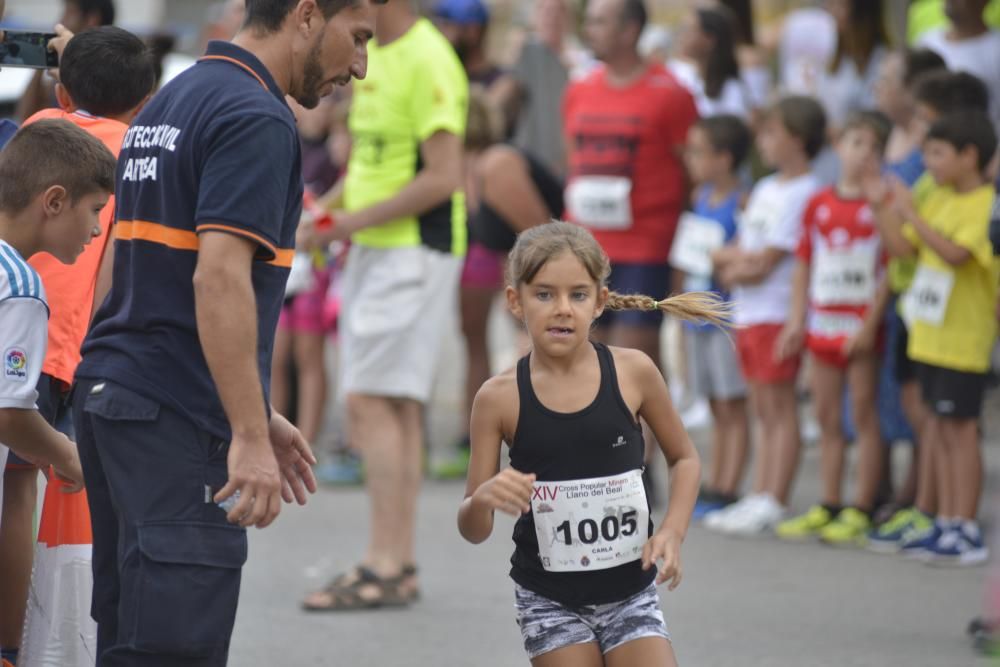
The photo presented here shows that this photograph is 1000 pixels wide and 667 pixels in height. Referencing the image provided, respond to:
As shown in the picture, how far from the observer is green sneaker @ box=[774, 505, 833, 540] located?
789cm

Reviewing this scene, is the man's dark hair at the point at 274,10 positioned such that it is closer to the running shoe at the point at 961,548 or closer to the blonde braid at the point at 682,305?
the blonde braid at the point at 682,305

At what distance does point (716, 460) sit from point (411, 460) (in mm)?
2382

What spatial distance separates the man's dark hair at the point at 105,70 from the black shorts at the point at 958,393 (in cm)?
391

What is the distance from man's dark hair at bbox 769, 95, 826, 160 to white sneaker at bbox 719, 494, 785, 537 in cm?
172

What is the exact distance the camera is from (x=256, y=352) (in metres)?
3.50

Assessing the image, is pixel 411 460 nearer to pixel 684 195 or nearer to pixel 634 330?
pixel 634 330

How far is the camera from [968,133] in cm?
706

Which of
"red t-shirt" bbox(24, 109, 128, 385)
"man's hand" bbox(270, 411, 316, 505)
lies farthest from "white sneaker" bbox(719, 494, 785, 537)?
"man's hand" bbox(270, 411, 316, 505)

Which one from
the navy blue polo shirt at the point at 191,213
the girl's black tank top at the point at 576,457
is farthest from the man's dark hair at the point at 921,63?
the navy blue polo shirt at the point at 191,213

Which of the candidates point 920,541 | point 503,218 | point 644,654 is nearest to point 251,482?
point 644,654

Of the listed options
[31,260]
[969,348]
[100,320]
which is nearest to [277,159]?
[100,320]

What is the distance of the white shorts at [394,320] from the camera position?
6.54 m

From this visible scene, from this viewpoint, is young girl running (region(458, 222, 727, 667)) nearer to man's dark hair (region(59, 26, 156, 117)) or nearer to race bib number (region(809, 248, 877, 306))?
man's dark hair (region(59, 26, 156, 117))

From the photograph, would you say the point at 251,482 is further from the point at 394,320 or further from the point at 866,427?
the point at 866,427
